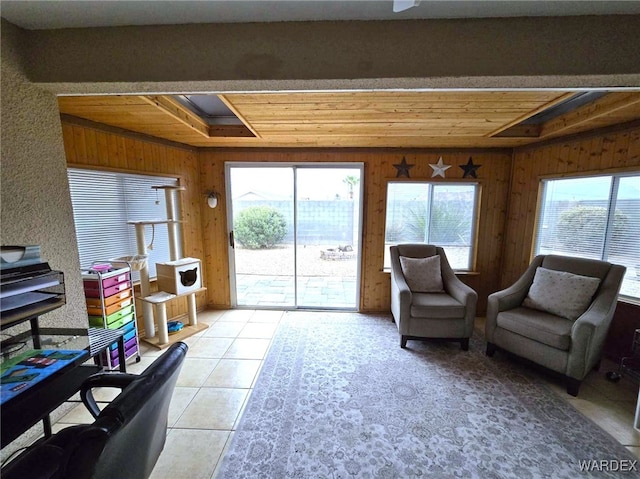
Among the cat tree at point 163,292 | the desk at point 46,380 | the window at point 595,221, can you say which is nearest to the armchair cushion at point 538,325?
the window at point 595,221

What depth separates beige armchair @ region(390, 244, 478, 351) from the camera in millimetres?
2689

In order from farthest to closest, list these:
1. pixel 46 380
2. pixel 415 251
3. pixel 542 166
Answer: pixel 415 251 < pixel 542 166 < pixel 46 380

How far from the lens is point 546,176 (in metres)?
3.08

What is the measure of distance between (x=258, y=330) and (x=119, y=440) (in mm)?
2499

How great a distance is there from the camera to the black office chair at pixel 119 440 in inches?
26.5

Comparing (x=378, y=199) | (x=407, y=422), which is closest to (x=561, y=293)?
(x=407, y=422)

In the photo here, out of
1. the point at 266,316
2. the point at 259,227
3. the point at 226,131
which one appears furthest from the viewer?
the point at 259,227

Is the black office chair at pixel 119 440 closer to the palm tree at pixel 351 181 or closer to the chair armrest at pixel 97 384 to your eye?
the chair armrest at pixel 97 384

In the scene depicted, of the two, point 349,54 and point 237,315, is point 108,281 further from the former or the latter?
point 349,54

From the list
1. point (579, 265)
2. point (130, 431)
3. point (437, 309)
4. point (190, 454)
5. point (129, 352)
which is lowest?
point (190, 454)

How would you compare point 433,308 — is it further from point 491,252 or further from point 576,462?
point 491,252

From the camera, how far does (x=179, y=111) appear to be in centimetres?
227

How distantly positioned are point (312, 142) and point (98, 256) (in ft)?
8.56

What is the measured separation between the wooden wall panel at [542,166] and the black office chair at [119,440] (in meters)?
3.90
